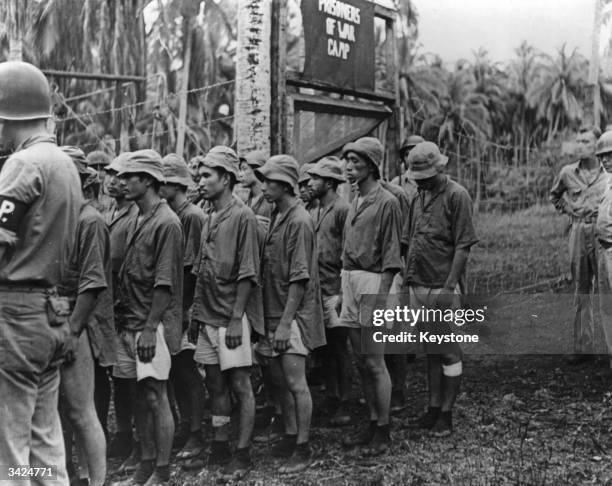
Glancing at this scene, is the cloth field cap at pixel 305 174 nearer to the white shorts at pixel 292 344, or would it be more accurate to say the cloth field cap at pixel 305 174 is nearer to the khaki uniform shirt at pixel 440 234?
the khaki uniform shirt at pixel 440 234

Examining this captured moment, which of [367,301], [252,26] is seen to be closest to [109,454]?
[367,301]

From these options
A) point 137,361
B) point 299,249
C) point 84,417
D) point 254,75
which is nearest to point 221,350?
point 137,361

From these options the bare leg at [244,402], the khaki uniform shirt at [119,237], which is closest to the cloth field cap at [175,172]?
the khaki uniform shirt at [119,237]

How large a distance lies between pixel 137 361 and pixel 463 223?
6.64 ft

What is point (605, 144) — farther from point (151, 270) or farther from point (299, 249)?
point (151, 270)

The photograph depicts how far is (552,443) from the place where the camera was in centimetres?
458

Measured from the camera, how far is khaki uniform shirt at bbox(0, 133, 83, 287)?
9.73 feet

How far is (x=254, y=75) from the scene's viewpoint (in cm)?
572

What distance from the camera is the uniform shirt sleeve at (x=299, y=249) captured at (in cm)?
436

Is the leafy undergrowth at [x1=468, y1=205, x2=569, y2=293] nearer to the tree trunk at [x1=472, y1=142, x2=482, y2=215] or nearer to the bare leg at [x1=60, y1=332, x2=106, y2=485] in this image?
the tree trunk at [x1=472, y1=142, x2=482, y2=215]

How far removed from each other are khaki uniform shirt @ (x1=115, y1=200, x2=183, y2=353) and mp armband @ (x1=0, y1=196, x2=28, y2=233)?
1268 mm

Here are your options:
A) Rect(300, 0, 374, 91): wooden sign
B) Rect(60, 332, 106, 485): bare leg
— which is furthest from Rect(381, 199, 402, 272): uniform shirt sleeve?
Rect(60, 332, 106, 485): bare leg

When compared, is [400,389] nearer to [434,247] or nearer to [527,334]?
[434,247]

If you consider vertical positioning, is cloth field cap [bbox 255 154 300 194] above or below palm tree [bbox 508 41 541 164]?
below
